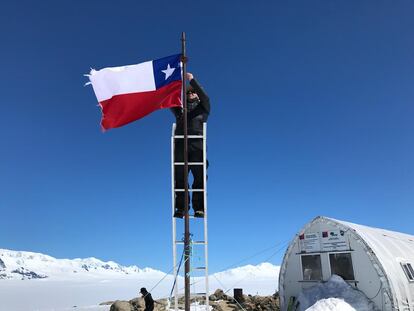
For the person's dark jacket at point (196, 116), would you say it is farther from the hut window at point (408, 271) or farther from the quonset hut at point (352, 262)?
the hut window at point (408, 271)

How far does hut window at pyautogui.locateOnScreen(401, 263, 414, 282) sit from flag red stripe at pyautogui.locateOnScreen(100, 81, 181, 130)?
12.2m

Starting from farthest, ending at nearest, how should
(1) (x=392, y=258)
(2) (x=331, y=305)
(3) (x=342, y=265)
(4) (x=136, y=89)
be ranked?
(3) (x=342, y=265)
(1) (x=392, y=258)
(2) (x=331, y=305)
(4) (x=136, y=89)

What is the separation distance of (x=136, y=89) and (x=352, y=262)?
1099 centimetres

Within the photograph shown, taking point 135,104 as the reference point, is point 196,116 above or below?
below

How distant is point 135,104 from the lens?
10.6m

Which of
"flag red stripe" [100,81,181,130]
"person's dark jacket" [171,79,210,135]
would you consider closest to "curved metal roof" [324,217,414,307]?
"person's dark jacket" [171,79,210,135]

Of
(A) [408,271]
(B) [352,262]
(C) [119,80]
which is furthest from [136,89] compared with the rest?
(A) [408,271]

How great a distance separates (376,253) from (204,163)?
29.9ft

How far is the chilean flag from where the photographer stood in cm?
1038

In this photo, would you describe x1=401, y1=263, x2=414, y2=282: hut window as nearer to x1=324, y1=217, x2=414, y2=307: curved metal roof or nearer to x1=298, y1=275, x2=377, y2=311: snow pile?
x1=324, y1=217, x2=414, y2=307: curved metal roof

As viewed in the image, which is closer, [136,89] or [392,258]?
[136,89]

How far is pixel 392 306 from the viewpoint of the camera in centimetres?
1495

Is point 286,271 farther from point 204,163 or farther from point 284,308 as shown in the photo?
point 204,163

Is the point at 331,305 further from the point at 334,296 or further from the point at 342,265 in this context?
the point at 342,265
